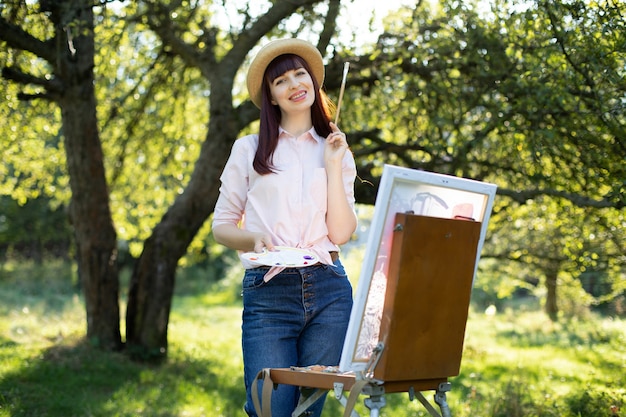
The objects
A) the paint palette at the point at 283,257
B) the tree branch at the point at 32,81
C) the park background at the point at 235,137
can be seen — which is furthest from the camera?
the tree branch at the point at 32,81

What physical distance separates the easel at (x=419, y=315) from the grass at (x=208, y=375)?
1945mm

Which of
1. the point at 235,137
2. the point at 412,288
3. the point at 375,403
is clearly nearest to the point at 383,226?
the point at 412,288

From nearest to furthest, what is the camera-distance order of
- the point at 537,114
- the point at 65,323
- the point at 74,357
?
the point at 537,114
the point at 74,357
the point at 65,323

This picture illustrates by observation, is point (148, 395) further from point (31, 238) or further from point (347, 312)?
point (31, 238)

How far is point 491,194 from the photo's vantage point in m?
2.39

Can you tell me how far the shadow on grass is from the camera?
532cm

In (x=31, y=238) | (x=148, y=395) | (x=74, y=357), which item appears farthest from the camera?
(x=31, y=238)

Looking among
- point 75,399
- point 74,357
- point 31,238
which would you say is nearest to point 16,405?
point 75,399

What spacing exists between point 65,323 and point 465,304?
8109 millimetres

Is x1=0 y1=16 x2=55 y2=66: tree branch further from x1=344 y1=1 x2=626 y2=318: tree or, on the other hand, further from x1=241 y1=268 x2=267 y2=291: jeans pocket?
x1=241 y1=268 x2=267 y2=291: jeans pocket

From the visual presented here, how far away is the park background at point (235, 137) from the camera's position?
485 cm

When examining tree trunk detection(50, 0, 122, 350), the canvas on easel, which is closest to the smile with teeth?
the canvas on easel

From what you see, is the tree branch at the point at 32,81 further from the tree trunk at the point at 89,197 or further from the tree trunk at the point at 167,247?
the tree trunk at the point at 167,247

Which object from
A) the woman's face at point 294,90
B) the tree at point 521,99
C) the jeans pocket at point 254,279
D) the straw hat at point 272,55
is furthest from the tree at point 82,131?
the jeans pocket at point 254,279
